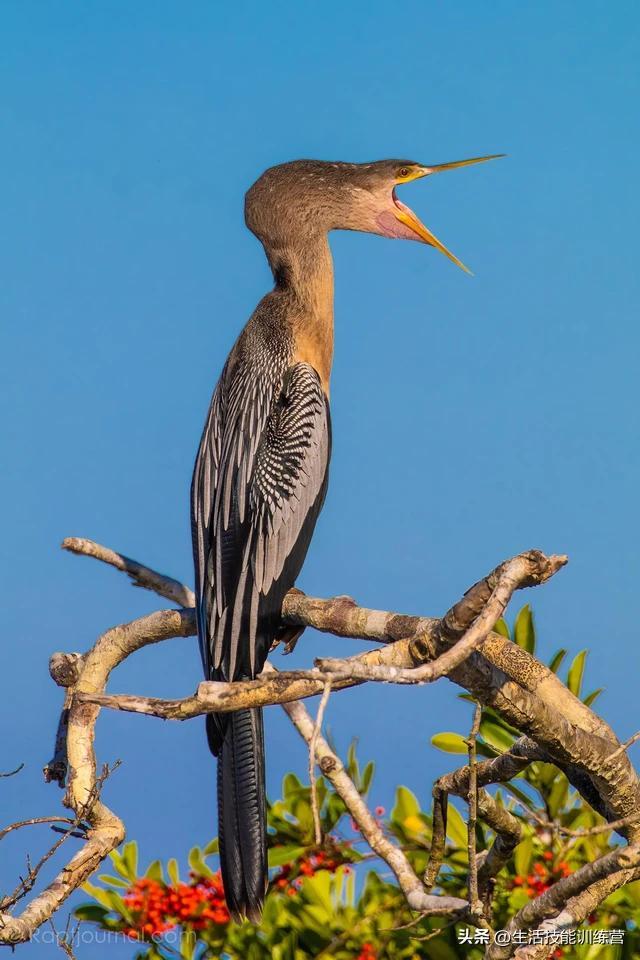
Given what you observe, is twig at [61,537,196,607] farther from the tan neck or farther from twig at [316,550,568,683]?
twig at [316,550,568,683]

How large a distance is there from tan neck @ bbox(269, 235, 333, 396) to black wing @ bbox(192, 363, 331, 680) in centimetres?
14

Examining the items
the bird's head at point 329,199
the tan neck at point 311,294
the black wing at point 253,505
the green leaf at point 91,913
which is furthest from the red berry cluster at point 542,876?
the bird's head at point 329,199

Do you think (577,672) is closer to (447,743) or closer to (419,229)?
(447,743)

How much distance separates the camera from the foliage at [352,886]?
13.9ft

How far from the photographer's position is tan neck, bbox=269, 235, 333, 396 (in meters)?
4.33

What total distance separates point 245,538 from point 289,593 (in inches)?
10.4

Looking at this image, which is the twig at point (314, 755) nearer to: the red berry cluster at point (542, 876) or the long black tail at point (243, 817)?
the long black tail at point (243, 817)

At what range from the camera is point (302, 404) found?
4.05 meters

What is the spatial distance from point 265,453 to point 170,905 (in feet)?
6.59

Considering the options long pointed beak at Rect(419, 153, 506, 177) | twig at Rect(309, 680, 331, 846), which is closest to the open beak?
long pointed beak at Rect(419, 153, 506, 177)

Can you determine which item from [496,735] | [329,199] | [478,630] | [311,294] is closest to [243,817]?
[496,735]

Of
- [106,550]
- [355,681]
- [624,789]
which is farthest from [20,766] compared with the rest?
[624,789]

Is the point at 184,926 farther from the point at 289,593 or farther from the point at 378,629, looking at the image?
the point at 378,629

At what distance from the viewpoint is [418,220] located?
472 cm
